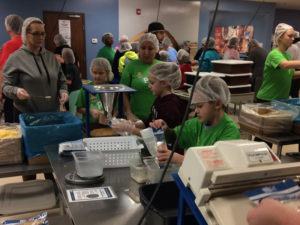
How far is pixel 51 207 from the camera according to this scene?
164 centimetres

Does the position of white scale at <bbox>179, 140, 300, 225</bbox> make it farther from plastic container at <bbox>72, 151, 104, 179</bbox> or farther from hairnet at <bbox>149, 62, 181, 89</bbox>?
hairnet at <bbox>149, 62, 181, 89</bbox>

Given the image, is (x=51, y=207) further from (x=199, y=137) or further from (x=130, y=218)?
(x=199, y=137)

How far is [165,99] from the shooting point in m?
1.92

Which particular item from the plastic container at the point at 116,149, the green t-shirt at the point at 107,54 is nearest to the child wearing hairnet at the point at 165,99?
the plastic container at the point at 116,149

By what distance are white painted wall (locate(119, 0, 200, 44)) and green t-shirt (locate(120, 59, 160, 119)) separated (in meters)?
5.31

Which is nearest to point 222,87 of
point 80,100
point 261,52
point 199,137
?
point 199,137

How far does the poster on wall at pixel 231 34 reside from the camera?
966cm

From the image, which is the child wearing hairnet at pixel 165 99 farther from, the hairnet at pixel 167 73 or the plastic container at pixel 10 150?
the plastic container at pixel 10 150

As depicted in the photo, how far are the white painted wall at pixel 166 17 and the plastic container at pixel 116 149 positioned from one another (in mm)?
6134

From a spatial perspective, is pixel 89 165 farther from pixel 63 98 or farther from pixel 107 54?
pixel 107 54

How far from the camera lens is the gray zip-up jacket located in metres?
2.08

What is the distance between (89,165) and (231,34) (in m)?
9.24

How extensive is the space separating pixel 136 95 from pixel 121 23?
549 cm

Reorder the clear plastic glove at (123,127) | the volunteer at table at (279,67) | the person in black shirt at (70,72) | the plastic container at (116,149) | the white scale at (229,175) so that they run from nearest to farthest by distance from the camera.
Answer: the white scale at (229,175) < the plastic container at (116,149) < the clear plastic glove at (123,127) < the volunteer at table at (279,67) < the person in black shirt at (70,72)
